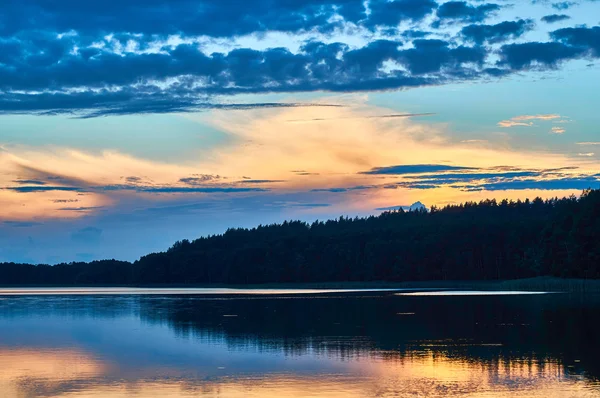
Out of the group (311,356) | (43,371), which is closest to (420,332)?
(311,356)

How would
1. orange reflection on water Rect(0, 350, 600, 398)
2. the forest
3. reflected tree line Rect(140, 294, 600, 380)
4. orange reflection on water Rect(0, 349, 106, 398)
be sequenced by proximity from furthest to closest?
the forest
reflected tree line Rect(140, 294, 600, 380)
orange reflection on water Rect(0, 349, 106, 398)
orange reflection on water Rect(0, 350, 600, 398)

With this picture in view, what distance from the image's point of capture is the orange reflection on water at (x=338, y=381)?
23391 millimetres

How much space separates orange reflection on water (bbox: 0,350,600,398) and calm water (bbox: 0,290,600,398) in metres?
0.03

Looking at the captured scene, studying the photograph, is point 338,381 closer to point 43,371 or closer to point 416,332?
point 43,371

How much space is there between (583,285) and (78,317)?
62.3 meters

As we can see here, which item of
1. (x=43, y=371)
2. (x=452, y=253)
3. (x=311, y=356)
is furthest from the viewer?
(x=452, y=253)

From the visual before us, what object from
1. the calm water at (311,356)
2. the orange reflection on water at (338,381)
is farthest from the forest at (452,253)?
the orange reflection on water at (338,381)

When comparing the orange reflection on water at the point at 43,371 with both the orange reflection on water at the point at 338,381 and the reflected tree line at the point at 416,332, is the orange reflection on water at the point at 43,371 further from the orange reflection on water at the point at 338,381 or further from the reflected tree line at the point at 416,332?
the reflected tree line at the point at 416,332

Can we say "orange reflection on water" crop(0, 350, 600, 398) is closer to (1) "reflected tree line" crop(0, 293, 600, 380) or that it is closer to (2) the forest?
(1) "reflected tree line" crop(0, 293, 600, 380)

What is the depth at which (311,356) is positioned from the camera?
104ft

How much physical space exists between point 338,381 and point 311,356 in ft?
20.3

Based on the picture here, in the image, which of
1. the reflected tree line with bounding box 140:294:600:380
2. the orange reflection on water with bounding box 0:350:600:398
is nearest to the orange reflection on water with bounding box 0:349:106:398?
the orange reflection on water with bounding box 0:350:600:398

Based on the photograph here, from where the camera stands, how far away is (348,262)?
18650 centimetres

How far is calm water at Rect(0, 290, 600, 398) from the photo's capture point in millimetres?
24297
